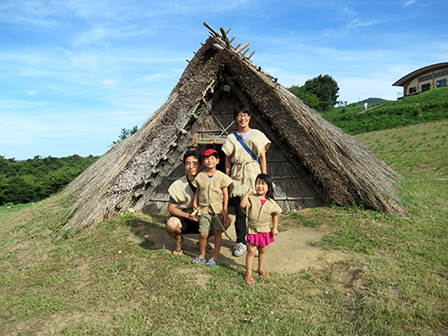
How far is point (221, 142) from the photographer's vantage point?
548cm

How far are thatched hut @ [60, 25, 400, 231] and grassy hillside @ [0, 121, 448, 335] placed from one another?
475mm

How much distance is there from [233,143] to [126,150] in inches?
106

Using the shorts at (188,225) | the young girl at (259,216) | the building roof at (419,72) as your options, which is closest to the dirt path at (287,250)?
the shorts at (188,225)

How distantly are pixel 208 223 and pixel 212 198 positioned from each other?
32 centimetres

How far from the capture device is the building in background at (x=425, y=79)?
2789 cm

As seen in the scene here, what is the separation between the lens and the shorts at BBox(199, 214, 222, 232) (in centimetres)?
346

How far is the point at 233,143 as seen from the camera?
11.9 ft

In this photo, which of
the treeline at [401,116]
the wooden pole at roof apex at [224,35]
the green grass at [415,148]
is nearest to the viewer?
the wooden pole at roof apex at [224,35]

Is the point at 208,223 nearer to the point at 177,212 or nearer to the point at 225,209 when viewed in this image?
the point at 225,209

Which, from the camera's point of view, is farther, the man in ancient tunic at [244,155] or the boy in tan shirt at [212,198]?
the man in ancient tunic at [244,155]

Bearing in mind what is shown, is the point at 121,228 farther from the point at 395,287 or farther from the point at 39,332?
the point at 395,287

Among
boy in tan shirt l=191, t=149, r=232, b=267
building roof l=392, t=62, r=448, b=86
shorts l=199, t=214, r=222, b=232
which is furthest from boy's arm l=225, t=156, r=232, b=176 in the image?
building roof l=392, t=62, r=448, b=86

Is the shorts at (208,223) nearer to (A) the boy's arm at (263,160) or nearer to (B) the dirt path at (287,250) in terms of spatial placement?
(B) the dirt path at (287,250)

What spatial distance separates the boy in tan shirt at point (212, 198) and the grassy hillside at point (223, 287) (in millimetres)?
488
